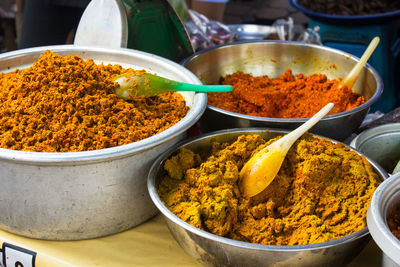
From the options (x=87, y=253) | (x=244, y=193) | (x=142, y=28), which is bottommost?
(x=87, y=253)

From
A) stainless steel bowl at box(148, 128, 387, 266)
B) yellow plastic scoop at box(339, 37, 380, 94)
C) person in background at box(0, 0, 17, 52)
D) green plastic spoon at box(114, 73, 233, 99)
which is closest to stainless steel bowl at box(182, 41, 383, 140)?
yellow plastic scoop at box(339, 37, 380, 94)

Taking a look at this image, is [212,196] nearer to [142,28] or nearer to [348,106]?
[348,106]

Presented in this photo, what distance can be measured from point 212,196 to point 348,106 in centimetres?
70

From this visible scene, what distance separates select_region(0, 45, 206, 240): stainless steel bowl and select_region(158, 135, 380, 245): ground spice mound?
0.07 meters

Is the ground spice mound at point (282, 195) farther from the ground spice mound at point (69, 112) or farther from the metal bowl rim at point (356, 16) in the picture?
the metal bowl rim at point (356, 16)

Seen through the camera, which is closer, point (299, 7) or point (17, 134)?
point (17, 134)

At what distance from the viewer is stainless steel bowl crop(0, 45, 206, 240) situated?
2.72 feet

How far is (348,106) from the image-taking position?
4.36 feet

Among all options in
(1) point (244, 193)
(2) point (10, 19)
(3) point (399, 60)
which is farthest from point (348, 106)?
(2) point (10, 19)

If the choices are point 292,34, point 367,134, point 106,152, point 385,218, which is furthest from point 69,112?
point 292,34

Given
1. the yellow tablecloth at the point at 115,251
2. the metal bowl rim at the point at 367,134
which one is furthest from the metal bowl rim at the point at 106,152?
the metal bowl rim at the point at 367,134

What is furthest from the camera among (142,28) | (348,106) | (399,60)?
(399,60)

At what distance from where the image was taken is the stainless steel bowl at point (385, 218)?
2.08 ft

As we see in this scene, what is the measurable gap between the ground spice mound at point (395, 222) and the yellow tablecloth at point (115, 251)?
7.6 inches
